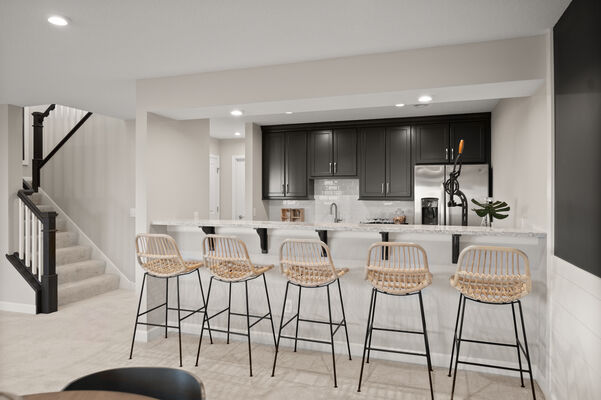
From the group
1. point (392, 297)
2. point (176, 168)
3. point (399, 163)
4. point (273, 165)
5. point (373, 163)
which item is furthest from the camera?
point (273, 165)

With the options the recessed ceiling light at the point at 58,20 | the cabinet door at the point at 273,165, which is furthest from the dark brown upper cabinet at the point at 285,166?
the recessed ceiling light at the point at 58,20

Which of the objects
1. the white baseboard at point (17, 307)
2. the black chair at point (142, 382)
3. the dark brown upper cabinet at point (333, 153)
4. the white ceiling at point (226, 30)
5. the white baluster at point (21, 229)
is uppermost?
the white ceiling at point (226, 30)

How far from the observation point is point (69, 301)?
4.96 m

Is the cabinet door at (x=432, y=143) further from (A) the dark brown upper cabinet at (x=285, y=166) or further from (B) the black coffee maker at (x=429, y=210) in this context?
(A) the dark brown upper cabinet at (x=285, y=166)

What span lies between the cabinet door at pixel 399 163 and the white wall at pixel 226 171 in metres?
2.90

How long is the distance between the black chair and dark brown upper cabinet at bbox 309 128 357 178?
4782mm

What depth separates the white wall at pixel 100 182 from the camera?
5.69 metres

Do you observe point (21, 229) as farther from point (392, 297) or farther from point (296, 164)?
point (392, 297)

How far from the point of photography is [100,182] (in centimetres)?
583

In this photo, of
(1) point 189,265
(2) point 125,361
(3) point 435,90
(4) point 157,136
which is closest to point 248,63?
(4) point 157,136

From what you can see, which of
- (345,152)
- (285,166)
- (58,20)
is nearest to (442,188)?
(345,152)

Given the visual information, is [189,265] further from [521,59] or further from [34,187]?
[34,187]

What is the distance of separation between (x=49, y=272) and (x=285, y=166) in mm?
3345

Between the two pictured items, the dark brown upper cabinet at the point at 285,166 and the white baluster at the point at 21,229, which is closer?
the white baluster at the point at 21,229
